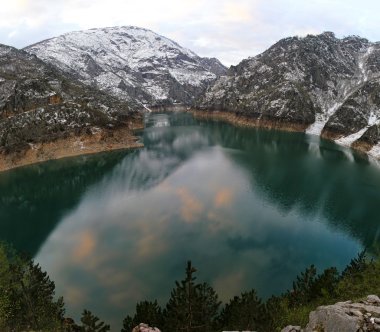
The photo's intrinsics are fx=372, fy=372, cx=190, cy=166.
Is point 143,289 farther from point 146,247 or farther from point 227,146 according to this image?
point 227,146

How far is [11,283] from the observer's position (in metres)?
51.9

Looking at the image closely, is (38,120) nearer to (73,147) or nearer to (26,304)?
(73,147)

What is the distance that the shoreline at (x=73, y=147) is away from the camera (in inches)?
5502

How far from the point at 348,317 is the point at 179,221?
62.0 meters

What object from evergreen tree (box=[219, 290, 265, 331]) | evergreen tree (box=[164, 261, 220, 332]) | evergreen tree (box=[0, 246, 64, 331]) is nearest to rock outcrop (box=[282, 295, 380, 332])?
evergreen tree (box=[219, 290, 265, 331])

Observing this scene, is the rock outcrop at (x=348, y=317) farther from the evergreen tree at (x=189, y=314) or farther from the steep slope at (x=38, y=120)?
the steep slope at (x=38, y=120)

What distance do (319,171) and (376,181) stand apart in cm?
1890

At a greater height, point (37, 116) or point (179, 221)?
point (37, 116)

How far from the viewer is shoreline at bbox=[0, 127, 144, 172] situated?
140 m

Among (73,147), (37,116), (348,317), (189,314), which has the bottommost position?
(73,147)

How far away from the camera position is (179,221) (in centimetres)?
8569

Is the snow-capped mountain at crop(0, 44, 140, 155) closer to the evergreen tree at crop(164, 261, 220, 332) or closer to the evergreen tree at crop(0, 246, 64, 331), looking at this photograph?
the evergreen tree at crop(0, 246, 64, 331)

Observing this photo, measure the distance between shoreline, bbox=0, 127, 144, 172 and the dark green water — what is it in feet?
18.8

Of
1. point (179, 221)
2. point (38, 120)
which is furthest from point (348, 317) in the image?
point (38, 120)
